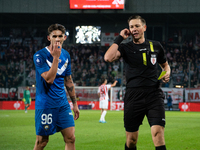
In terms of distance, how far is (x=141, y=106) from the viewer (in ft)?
18.1

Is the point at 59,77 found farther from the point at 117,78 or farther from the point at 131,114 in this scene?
the point at 117,78

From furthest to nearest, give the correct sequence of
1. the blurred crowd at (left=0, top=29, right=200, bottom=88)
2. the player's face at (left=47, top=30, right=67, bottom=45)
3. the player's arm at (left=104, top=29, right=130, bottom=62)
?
the blurred crowd at (left=0, top=29, right=200, bottom=88)
the player's arm at (left=104, top=29, right=130, bottom=62)
the player's face at (left=47, top=30, right=67, bottom=45)

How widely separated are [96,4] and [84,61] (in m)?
6.88

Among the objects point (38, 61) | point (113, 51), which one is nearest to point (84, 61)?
point (113, 51)

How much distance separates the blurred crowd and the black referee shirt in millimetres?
24845

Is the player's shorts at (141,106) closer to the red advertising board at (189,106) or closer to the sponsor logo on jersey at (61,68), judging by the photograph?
the sponsor logo on jersey at (61,68)

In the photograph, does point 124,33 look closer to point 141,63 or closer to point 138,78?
point 141,63

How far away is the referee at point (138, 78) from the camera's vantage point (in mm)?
5508

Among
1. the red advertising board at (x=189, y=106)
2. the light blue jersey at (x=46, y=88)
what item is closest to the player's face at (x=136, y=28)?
the light blue jersey at (x=46, y=88)

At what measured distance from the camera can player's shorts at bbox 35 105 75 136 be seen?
16.9 feet

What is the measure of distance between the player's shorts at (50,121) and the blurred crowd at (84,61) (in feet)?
84.2

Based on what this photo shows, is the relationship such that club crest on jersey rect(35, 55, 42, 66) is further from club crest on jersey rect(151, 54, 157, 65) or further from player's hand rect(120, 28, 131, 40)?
club crest on jersey rect(151, 54, 157, 65)

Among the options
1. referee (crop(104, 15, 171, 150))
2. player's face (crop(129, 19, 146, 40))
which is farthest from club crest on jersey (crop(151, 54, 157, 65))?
player's face (crop(129, 19, 146, 40))

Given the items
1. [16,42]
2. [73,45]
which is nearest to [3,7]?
[16,42]
